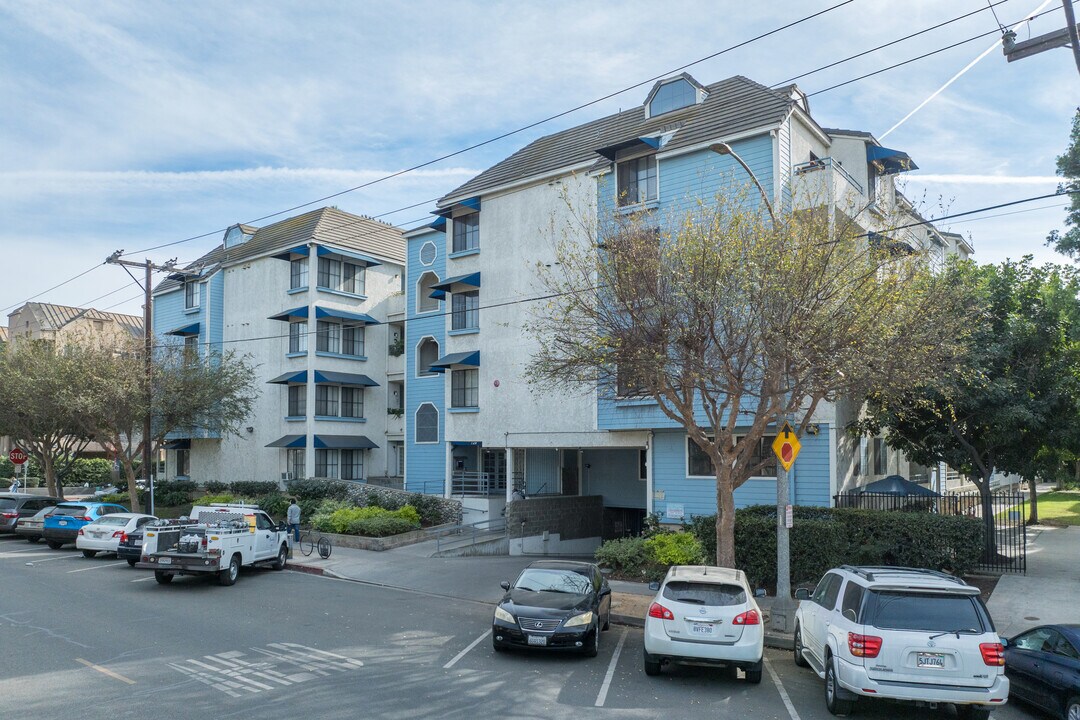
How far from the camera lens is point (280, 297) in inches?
1437

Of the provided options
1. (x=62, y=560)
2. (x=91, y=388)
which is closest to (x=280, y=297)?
(x=91, y=388)

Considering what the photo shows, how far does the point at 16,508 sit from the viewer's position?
27359 mm

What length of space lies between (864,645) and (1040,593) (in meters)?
9.87

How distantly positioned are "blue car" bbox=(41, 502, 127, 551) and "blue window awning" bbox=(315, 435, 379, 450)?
9987mm

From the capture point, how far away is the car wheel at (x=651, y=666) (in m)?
11.1

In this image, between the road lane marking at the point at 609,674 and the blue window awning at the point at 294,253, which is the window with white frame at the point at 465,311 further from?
the road lane marking at the point at 609,674

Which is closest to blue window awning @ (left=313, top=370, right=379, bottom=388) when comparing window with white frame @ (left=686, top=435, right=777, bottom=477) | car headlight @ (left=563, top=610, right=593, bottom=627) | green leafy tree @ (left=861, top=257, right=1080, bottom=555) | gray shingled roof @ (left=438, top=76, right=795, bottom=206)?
gray shingled roof @ (left=438, top=76, right=795, bottom=206)

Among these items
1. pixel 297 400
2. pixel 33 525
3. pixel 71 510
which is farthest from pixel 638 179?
pixel 33 525

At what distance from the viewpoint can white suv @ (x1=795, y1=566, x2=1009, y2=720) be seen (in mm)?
8789

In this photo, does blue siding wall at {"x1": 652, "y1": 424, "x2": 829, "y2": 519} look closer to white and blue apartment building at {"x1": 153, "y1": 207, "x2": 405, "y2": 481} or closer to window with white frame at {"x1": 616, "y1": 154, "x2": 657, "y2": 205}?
window with white frame at {"x1": 616, "y1": 154, "x2": 657, "y2": 205}

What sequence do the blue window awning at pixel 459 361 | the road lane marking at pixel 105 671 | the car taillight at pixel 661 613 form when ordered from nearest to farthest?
the road lane marking at pixel 105 671, the car taillight at pixel 661 613, the blue window awning at pixel 459 361

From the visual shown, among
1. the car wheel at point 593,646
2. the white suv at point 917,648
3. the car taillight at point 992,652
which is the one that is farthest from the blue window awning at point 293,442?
the car taillight at point 992,652

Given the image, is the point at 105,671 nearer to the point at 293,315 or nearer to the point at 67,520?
the point at 67,520

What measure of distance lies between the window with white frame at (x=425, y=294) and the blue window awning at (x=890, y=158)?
16818mm
